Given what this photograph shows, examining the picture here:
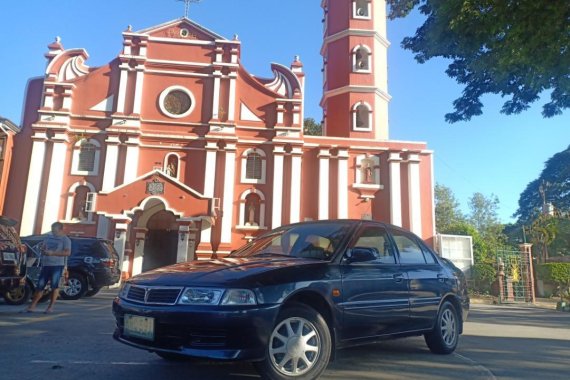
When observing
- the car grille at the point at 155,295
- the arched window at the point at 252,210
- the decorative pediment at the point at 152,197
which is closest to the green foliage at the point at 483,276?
the arched window at the point at 252,210

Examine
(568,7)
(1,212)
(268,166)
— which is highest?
(268,166)

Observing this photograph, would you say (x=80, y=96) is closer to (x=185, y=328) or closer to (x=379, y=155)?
(x=379, y=155)

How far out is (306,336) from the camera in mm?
3955

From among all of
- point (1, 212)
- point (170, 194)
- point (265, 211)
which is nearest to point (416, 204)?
point (265, 211)

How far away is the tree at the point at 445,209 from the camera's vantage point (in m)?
50.1

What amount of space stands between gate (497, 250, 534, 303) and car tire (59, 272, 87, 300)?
1845cm

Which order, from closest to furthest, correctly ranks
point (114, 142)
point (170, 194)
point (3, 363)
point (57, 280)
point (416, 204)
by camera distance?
point (3, 363), point (57, 280), point (170, 194), point (114, 142), point (416, 204)

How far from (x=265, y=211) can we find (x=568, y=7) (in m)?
18.1

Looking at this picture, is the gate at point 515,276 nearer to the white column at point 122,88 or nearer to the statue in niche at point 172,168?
the statue in niche at point 172,168

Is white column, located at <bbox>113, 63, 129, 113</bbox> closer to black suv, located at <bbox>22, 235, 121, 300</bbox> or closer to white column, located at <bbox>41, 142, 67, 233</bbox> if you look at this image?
white column, located at <bbox>41, 142, 67, 233</bbox>

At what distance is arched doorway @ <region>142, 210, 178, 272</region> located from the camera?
22.2 meters

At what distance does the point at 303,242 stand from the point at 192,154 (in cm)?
1957

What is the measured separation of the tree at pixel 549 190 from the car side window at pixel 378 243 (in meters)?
45.3

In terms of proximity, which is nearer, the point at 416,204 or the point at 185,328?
the point at 185,328
